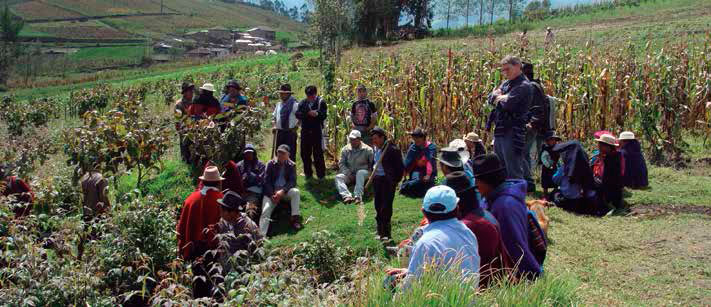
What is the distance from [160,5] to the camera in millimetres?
118062

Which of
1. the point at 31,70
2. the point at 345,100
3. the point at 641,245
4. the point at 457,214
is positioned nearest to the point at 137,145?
the point at 345,100

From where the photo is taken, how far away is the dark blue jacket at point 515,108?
25.7 ft

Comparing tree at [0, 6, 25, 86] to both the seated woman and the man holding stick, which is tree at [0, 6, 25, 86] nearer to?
the man holding stick

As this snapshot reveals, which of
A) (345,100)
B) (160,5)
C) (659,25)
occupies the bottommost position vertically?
(345,100)

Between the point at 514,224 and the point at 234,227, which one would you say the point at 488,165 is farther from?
the point at 234,227

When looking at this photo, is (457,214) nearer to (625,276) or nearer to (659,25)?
(625,276)

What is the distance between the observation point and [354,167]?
10125mm

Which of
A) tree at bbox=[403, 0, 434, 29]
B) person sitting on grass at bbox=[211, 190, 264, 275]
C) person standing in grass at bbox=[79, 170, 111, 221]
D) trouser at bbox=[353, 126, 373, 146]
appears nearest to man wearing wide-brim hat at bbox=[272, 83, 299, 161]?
trouser at bbox=[353, 126, 373, 146]

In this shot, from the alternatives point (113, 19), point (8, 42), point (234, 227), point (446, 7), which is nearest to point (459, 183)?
point (234, 227)

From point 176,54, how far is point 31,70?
651 inches

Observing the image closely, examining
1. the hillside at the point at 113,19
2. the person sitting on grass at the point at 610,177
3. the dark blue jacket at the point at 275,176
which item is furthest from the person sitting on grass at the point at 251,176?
the hillside at the point at 113,19

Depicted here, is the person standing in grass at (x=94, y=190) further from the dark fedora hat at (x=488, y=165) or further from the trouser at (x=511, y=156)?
the dark fedora hat at (x=488, y=165)

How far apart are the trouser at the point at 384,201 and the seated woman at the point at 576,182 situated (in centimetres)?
265

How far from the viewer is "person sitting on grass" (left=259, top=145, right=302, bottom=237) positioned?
9281 millimetres
